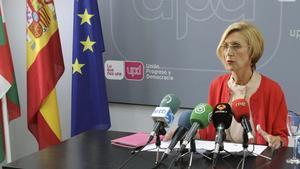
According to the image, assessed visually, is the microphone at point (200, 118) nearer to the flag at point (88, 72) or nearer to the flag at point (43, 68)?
the flag at point (88, 72)

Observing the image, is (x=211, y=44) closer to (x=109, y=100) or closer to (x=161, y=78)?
(x=161, y=78)

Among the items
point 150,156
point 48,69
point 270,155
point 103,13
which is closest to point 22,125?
point 48,69

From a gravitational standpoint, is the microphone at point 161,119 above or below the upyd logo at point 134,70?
above

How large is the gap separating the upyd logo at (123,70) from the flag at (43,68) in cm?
37

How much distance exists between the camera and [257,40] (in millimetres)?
2396

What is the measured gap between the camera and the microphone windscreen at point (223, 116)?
5.94 ft

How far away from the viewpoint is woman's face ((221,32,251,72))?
7.80 feet

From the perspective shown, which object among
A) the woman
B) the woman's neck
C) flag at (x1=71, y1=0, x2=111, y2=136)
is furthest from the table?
flag at (x1=71, y1=0, x2=111, y2=136)

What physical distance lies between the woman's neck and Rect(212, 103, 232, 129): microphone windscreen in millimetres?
669

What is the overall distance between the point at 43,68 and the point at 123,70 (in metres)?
0.60

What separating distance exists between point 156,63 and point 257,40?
1.27m

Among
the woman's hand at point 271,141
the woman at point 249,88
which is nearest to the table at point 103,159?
the woman's hand at point 271,141

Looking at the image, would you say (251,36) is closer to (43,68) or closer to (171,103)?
(171,103)

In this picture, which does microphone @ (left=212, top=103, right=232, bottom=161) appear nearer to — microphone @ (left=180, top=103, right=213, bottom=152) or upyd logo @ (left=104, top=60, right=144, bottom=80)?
microphone @ (left=180, top=103, right=213, bottom=152)
